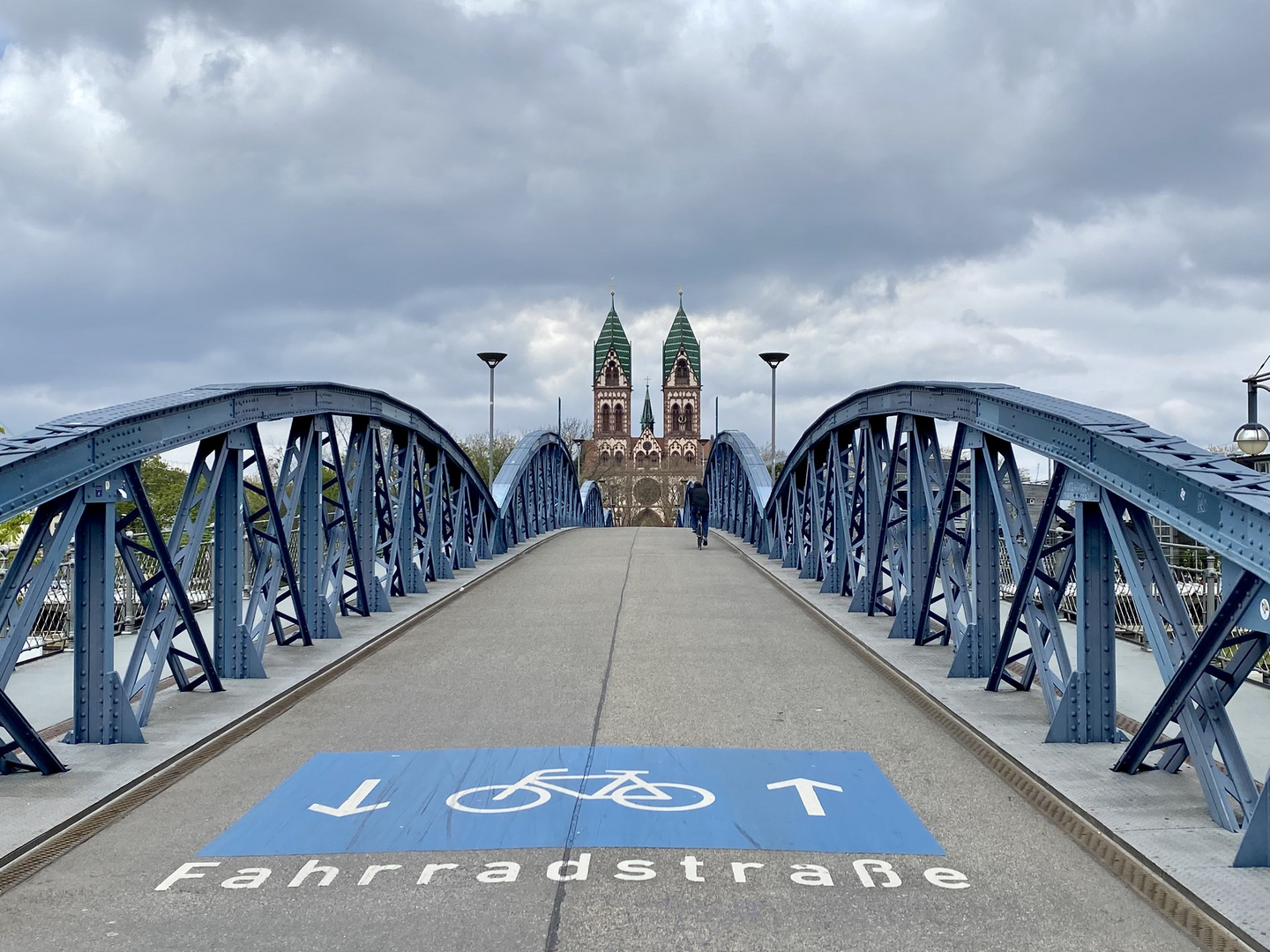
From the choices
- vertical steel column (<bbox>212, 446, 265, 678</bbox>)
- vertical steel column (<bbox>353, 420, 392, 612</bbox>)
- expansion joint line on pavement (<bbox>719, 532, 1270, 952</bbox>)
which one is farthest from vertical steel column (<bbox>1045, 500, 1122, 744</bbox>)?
vertical steel column (<bbox>353, 420, 392, 612</bbox>)

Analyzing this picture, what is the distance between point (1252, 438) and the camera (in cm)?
1531

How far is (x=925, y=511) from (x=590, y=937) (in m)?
8.77

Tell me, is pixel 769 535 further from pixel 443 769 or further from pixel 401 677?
pixel 443 769

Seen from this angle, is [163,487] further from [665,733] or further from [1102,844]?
[1102,844]

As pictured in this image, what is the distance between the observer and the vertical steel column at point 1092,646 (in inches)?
290

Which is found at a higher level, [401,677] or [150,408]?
[150,408]

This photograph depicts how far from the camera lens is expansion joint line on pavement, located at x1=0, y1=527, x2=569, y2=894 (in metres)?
5.44

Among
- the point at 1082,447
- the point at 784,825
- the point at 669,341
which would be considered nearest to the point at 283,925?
the point at 784,825

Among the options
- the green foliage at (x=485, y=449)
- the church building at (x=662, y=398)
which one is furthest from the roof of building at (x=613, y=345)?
the green foliage at (x=485, y=449)

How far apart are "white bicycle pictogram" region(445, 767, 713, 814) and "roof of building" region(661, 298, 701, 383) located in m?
147

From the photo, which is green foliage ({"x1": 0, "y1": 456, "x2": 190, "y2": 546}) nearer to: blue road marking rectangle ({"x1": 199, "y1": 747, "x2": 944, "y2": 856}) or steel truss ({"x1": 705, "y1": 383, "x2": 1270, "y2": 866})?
steel truss ({"x1": 705, "y1": 383, "x2": 1270, "y2": 866})

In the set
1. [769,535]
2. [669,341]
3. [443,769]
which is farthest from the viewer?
[669,341]

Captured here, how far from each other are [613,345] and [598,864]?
150 meters

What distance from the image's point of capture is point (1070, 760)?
7043 millimetres
